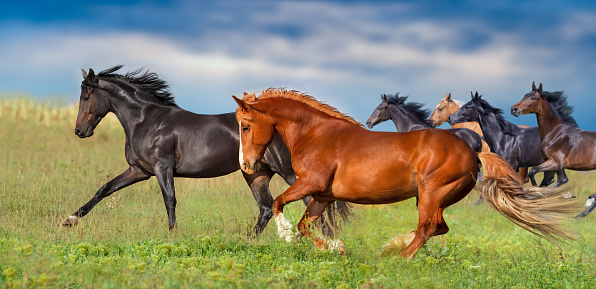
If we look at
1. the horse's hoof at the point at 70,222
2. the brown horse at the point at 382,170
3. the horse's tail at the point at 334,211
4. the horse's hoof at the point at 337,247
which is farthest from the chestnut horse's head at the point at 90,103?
the horse's hoof at the point at 337,247

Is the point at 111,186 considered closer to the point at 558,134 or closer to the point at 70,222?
the point at 70,222

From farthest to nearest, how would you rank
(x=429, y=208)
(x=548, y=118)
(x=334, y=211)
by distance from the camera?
(x=548, y=118), (x=334, y=211), (x=429, y=208)

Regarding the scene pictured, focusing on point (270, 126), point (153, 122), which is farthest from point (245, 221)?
Result: point (270, 126)

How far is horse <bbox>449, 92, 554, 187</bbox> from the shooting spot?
562 inches

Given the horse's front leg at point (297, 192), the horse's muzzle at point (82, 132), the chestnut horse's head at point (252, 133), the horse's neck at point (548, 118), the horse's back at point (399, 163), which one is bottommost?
the horse's front leg at point (297, 192)

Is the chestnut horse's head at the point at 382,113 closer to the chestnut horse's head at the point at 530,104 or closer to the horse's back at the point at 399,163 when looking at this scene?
the chestnut horse's head at the point at 530,104

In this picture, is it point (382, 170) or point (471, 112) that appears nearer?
point (382, 170)

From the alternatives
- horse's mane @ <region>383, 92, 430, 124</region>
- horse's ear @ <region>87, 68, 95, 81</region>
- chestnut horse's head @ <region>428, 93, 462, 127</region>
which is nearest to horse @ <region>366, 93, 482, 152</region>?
horse's mane @ <region>383, 92, 430, 124</region>

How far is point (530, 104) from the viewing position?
13.2 meters

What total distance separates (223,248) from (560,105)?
989 cm

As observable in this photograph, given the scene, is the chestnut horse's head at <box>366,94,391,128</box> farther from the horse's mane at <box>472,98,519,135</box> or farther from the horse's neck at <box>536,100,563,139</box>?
the horse's neck at <box>536,100,563,139</box>

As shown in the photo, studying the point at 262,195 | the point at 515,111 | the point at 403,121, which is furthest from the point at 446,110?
the point at 262,195

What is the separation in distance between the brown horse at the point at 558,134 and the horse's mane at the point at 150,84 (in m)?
8.13

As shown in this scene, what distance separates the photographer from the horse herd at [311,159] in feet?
19.9
